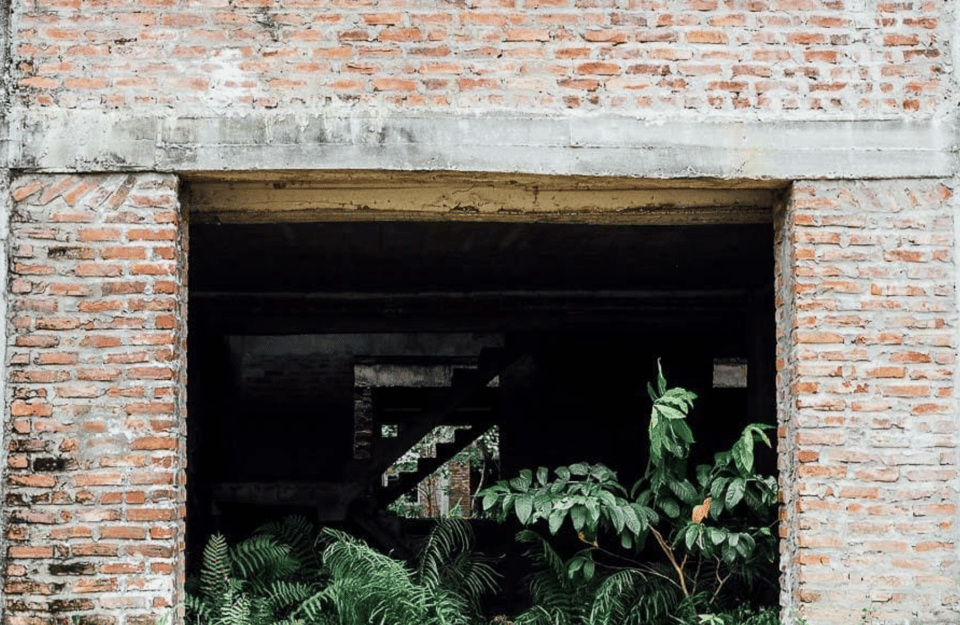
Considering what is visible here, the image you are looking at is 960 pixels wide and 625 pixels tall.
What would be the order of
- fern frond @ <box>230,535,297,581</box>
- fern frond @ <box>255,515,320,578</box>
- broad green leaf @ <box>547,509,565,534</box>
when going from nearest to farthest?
broad green leaf @ <box>547,509,565,534</box> → fern frond @ <box>230,535,297,581</box> → fern frond @ <box>255,515,320,578</box>

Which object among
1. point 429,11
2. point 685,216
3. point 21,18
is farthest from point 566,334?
point 21,18

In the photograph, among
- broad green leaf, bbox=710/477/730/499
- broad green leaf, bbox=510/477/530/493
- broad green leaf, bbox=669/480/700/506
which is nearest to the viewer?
broad green leaf, bbox=710/477/730/499

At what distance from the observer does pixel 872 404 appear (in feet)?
16.3

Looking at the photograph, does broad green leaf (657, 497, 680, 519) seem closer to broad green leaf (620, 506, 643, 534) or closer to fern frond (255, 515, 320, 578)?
broad green leaf (620, 506, 643, 534)

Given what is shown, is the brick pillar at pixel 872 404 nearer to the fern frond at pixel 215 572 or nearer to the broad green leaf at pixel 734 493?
the broad green leaf at pixel 734 493

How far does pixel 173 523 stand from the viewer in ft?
15.8

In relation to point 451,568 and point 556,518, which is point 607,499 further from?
point 451,568

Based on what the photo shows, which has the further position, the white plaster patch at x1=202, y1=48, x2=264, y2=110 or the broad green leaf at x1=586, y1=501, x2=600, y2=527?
the broad green leaf at x1=586, y1=501, x2=600, y2=527

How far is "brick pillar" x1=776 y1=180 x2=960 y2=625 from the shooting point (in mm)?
4898

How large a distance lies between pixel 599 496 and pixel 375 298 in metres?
4.51

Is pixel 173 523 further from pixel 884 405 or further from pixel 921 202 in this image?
pixel 921 202

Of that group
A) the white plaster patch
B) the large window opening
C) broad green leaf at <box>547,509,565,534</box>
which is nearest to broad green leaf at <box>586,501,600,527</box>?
broad green leaf at <box>547,509,565,534</box>

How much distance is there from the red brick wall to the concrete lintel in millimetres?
→ 89

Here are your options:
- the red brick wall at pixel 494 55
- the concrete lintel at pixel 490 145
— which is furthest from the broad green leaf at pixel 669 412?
the red brick wall at pixel 494 55
